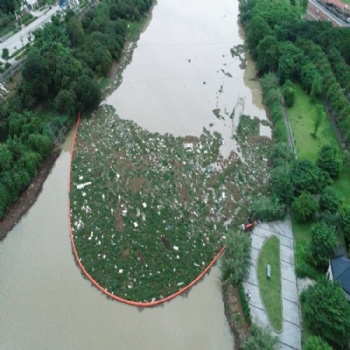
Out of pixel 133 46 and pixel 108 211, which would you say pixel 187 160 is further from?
pixel 133 46

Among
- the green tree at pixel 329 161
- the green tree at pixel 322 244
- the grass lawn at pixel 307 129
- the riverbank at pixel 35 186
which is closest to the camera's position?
the green tree at pixel 322 244

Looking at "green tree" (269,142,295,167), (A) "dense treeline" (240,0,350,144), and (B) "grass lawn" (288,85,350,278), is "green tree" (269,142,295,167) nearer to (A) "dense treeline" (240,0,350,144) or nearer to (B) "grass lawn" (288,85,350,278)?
(B) "grass lawn" (288,85,350,278)

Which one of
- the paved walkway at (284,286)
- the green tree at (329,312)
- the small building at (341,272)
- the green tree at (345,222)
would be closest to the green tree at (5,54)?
the paved walkway at (284,286)

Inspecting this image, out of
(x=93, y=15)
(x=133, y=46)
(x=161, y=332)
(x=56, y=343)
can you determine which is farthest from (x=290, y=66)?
(x=56, y=343)

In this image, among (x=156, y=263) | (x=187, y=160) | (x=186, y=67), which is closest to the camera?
(x=156, y=263)

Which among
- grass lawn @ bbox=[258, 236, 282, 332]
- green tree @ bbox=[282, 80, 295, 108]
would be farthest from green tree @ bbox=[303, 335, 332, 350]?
green tree @ bbox=[282, 80, 295, 108]

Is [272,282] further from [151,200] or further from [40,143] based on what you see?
[40,143]

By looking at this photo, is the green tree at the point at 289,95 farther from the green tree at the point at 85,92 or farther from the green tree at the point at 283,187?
the green tree at the point at 85,92
